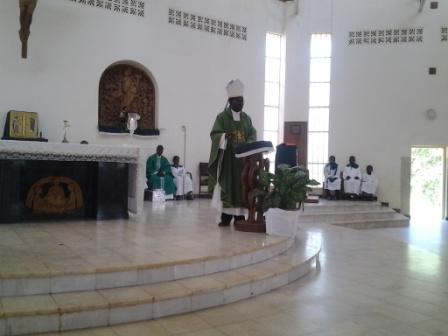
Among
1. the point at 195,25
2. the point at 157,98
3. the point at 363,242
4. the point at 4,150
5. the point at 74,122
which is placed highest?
the point at 195,25

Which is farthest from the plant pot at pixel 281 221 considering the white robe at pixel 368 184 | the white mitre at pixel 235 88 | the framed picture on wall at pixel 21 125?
the white robe at pixel 368 184

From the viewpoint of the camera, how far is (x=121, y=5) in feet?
30.0

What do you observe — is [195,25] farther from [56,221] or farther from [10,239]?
[10,239]

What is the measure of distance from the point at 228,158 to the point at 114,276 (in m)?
2.39

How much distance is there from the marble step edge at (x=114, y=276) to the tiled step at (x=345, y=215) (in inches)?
189

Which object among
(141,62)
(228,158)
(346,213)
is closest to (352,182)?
(346,213)

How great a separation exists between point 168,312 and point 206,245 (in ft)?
3.62

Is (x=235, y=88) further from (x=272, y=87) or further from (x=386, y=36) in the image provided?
(x=386, y=36)

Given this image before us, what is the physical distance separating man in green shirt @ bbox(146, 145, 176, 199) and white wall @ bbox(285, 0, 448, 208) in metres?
4.28

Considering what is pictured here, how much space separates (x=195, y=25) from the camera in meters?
10.3

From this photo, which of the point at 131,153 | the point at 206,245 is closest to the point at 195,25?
Result: the point at 131,153

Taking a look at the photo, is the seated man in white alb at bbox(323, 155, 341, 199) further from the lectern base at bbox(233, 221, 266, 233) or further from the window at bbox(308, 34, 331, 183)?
the lectern base at bbox(233, 221, 266, 233)

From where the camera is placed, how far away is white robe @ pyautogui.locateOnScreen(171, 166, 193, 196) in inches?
376

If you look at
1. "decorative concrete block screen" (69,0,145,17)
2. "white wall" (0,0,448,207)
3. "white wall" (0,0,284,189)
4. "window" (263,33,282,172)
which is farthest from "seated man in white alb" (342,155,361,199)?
"decorative concrete block screen" (69,0,145,17)
